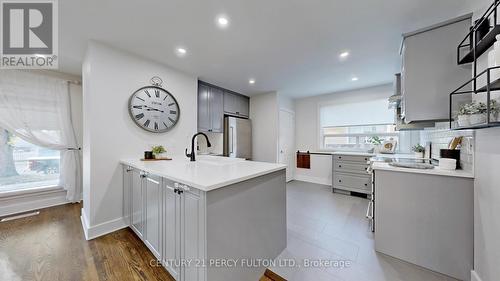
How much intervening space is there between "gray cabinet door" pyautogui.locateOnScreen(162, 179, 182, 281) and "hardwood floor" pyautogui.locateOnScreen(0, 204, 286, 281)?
174 millimetres

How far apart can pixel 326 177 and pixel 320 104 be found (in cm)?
198

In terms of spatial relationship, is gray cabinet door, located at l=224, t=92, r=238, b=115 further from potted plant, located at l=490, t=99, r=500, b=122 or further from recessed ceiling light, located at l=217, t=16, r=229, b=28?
potted plant, located at l=490, t=99, r=500, b=122

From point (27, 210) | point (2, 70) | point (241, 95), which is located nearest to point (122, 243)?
point (27, 210)

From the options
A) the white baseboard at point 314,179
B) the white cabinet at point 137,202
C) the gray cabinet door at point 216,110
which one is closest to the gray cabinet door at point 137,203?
the white cabinet at point 137,202

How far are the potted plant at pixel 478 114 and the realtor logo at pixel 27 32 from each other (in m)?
3.44

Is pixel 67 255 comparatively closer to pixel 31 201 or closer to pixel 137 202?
pixel 137 202

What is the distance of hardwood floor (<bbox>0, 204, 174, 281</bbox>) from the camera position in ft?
4.70

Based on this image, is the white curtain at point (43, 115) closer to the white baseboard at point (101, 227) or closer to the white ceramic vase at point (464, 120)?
the white baseboard at point (101, 227)

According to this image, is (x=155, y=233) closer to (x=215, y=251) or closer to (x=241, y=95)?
(x=215, y=251)

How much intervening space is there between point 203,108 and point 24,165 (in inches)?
120

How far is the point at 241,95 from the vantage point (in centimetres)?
449

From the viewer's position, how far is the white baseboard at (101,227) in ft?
6.48

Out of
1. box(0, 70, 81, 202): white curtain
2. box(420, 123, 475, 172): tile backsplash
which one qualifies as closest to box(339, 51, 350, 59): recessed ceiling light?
box(420, 123, 475, 172): tile backsplash

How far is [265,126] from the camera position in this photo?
439cm
